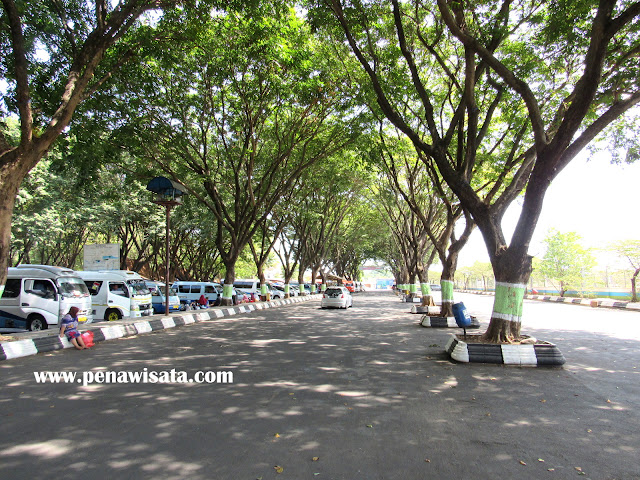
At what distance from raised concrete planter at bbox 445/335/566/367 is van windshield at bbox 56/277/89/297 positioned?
11.3m

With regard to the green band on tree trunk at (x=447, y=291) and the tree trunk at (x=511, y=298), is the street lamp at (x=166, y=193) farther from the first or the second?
the tree trunk at (x=511, y=298)

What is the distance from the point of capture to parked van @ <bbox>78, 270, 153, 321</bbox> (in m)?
15.2

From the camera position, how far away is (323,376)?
19.5 feet

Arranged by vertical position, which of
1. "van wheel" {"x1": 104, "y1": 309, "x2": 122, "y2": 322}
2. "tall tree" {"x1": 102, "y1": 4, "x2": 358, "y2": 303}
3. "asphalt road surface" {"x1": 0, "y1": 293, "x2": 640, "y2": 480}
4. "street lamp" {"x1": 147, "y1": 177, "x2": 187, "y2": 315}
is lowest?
"van wheel" {"x1": 104, "y1": 309, "x2": 122, "y2": 322}

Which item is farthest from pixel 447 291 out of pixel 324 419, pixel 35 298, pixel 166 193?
pixel 35 298

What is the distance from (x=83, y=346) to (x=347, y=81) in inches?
433

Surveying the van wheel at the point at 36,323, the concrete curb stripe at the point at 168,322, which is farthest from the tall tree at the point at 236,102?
the van wheel at the point at 36,323

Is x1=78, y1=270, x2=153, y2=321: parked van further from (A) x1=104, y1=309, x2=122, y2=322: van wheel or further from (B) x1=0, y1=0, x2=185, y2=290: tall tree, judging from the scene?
(B) x1=0, y1=0, x2=185, y2=290: tall tree

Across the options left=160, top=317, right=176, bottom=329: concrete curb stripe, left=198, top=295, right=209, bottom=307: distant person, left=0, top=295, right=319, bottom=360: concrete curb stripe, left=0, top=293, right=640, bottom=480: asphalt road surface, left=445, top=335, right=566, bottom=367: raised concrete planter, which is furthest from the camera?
left=198, top=295, right=209, bottom=307: distant person

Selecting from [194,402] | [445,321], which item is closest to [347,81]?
[445,321]

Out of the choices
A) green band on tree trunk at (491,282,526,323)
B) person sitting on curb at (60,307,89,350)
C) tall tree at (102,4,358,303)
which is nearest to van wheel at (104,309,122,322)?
tall tree at (102,4,358,303)

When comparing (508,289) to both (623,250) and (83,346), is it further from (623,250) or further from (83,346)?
(623,250)

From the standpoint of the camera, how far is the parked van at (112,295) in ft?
49.9

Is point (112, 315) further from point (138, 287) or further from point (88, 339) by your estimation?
point (88, 339)
